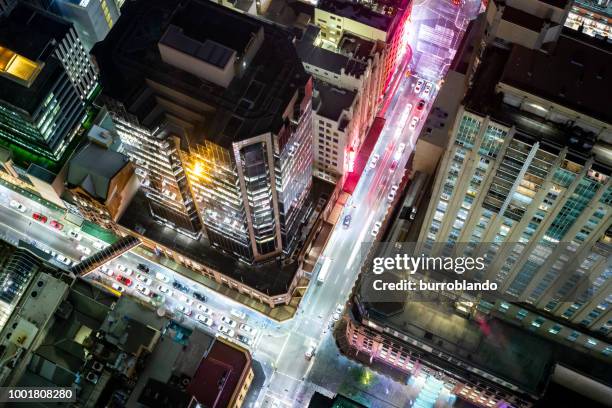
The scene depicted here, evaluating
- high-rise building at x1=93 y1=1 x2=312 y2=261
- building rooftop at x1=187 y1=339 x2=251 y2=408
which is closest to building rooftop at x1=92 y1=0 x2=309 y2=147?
high-rise building at x1=93 y1=1 x2=312 y2=261

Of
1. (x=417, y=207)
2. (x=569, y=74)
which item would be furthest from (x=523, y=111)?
(x=417, y=207)

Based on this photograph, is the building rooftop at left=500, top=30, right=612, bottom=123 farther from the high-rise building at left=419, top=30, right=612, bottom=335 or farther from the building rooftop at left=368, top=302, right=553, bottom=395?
the building rooftop at left=368, top=302, right=553, bottom=395

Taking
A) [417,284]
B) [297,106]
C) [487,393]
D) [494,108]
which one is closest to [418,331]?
[417,284]

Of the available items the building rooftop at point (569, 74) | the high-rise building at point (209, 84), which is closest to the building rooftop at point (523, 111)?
the building rooftop at point (569, 74)

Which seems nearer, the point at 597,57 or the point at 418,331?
the point at 597,57

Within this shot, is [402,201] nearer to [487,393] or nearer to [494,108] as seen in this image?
[487,393]

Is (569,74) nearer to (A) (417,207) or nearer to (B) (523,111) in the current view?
(B) (523,111)

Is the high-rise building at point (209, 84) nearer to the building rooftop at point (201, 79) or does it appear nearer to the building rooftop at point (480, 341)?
the building rooftop at point (201, 79)
